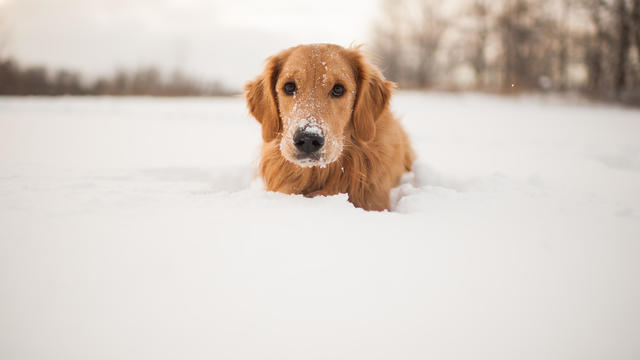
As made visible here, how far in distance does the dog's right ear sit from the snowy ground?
694 mm

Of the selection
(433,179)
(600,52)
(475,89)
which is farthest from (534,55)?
(433,179)

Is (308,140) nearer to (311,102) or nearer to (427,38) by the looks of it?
(311,102)

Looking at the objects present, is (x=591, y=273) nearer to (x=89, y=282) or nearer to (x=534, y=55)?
(x=89, y=282)

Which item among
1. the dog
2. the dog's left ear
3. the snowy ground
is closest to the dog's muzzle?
the dog

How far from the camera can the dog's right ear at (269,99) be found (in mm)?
2902

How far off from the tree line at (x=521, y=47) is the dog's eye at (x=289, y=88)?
12525mm

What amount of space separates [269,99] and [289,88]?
297 mm

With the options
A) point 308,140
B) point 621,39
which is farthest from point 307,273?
point 621,39

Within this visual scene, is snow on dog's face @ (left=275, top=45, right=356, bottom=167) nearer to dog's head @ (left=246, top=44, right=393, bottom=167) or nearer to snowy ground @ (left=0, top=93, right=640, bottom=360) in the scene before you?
dog's head @ (left=246, top=44, right=393, bottom=167)

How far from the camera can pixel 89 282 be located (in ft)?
4.39

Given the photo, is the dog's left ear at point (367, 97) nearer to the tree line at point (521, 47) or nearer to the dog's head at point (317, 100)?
the dog's head at point (317, 100)

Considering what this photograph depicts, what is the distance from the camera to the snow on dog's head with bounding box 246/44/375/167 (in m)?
2.32

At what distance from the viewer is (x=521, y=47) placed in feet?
68.7

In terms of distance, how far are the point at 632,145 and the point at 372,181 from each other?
4.76 m
